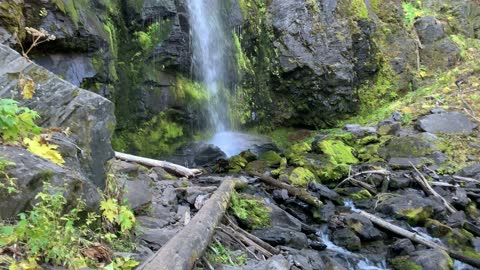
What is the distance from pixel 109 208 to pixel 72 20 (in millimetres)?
6949

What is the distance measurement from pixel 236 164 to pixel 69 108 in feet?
23.5

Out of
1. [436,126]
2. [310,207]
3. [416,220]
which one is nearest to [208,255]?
[310,207]

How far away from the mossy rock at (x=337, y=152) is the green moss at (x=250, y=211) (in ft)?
16.0

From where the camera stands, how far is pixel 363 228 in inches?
281

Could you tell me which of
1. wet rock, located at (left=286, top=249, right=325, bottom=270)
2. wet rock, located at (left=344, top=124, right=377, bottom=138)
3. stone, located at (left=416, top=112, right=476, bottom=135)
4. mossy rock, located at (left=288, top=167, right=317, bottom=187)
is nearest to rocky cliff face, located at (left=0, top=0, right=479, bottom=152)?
wet rock, located at (left=344, top=124, right=377, bottom=138)

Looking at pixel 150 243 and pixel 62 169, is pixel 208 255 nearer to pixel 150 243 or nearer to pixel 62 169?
pixel 150 243

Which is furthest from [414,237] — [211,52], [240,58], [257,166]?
[240,58]

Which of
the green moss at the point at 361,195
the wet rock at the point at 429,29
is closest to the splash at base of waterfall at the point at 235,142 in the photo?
the green moss at the point at 361,195

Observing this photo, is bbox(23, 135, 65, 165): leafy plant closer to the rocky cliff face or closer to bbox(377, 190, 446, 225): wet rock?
the rocky cliff face

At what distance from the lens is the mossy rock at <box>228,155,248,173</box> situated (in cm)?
1077

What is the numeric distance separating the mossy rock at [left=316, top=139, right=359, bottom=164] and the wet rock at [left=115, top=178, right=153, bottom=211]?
6.89 metres

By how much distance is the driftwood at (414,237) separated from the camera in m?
6.16

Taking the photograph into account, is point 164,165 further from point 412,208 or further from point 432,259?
point 432,259

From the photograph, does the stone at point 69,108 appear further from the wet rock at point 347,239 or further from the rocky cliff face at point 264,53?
the rocky cliff face at point 264,53
